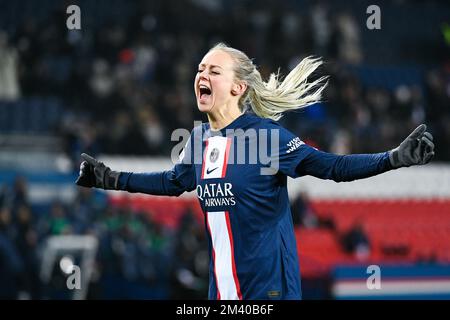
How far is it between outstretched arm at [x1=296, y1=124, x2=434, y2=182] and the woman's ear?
0.61 meters

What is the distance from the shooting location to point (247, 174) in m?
4.96

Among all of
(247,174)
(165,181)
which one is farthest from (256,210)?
(165,181)

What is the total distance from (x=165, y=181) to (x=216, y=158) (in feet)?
1.45

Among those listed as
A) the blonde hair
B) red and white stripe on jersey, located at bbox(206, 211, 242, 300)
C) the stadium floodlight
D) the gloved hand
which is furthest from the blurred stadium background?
the gloved hand

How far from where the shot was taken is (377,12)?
1869 cm

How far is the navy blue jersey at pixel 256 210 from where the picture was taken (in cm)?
486

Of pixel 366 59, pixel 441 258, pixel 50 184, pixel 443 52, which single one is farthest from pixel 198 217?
pixel 443 52

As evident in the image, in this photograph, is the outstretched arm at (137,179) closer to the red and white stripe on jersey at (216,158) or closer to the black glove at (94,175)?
the black glove at (94,175)

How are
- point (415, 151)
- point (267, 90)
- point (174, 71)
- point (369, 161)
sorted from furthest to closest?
point (174, 71), point (267, 90), point (369, 161), point (415, 151)

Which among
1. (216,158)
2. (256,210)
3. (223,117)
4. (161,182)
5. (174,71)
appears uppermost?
(174,71)

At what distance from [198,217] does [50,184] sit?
208 cm

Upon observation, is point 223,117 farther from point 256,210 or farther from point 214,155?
point 256,210
